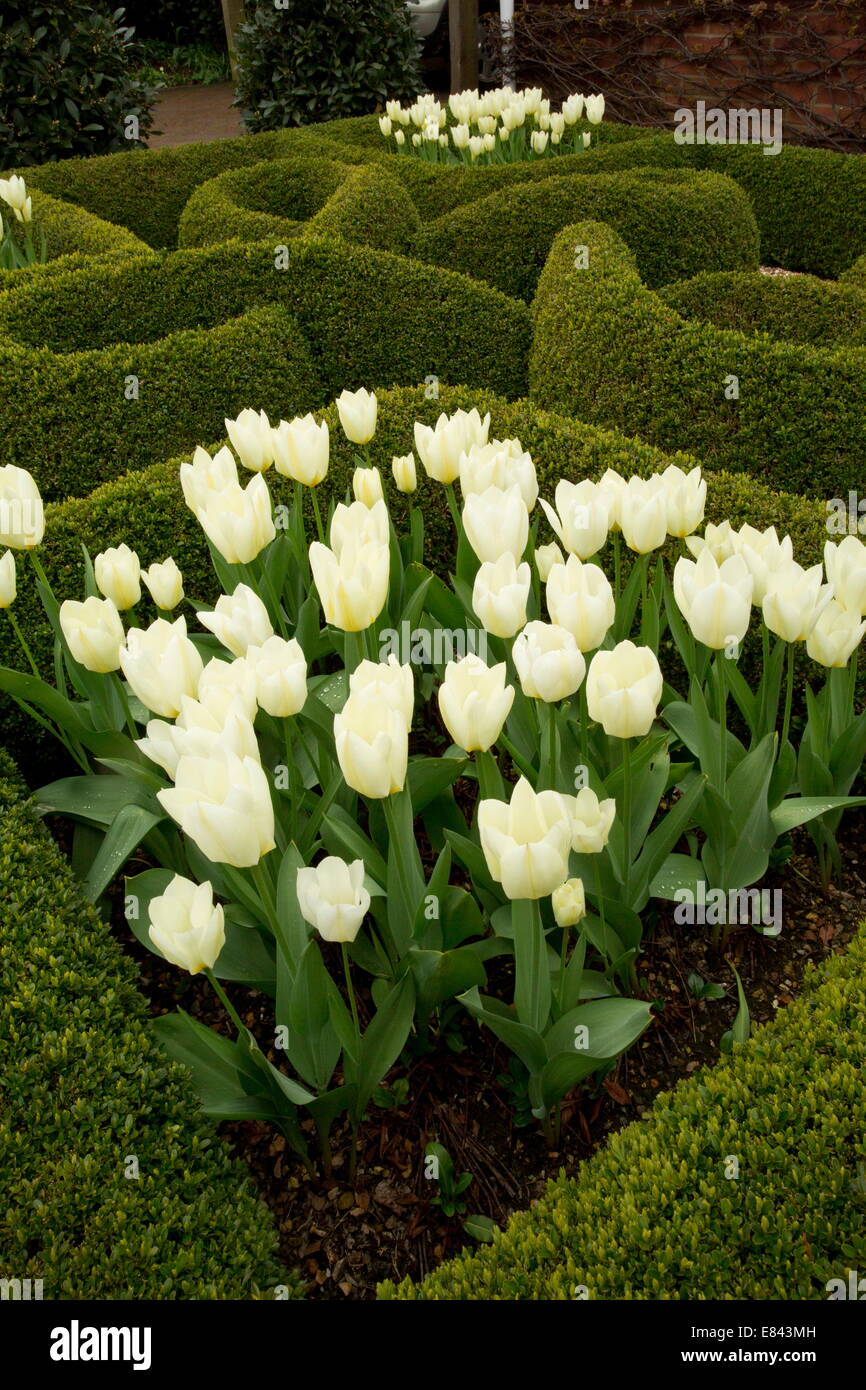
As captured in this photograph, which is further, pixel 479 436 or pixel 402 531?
pixel 402 531

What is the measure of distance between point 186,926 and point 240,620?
69 cm

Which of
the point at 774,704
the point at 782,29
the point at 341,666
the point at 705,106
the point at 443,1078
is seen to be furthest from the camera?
the point at 705,106

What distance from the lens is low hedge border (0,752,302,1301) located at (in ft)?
5.90

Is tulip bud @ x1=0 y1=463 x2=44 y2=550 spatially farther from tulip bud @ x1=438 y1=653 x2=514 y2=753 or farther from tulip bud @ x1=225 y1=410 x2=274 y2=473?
tulip bud @ x1=438 y1=653 x2=514 y2=753

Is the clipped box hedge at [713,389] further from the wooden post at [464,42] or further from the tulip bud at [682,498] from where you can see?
the wooden post at [464,42]

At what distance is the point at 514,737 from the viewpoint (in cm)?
282

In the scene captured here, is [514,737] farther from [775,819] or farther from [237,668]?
[237,668]

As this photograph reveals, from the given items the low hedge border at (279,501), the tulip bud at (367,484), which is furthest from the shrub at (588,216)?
the tulip bud at (367,484)

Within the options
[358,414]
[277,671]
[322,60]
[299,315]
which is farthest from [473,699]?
[322,60]

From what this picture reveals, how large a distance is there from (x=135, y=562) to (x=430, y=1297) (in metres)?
1.73

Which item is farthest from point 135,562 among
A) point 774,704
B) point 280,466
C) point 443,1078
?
point 774,704

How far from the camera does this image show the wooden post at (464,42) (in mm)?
13695

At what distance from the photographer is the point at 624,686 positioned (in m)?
1.97

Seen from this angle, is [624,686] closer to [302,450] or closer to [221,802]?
[221,802]
